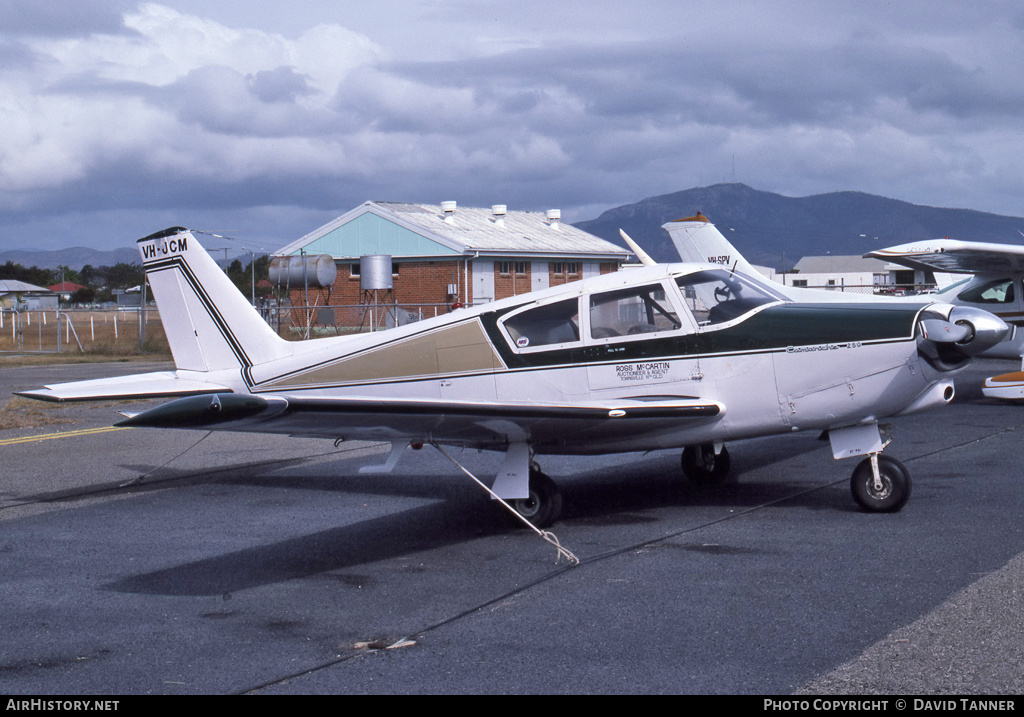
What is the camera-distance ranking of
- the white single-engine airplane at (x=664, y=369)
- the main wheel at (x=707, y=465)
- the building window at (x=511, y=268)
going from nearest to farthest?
the white single-engine airplane at (x=664, y=369), the main wheel at (x=707, y=465), the building window at (x=511, y=268)

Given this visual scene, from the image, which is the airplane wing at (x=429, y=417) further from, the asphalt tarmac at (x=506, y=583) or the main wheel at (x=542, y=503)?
the asphalt tarmac at (x=506, y=583)

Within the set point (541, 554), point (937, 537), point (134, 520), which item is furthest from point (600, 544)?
point (134, 520)

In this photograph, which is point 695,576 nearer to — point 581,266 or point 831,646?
point 831,646

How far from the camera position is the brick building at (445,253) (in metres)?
47.8

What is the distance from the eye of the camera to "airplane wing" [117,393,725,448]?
521cm

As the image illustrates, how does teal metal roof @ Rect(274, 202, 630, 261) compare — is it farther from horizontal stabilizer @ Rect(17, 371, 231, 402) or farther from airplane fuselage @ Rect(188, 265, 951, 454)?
airplane fuselage @ Rect(188, 265, 951, 454)

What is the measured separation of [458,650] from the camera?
496 centimetres

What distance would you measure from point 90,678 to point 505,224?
51910mm

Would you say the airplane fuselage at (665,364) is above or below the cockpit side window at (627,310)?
below

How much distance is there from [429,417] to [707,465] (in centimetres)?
377

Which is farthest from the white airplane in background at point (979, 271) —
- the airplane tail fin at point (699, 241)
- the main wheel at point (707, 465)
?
the main wheel at point (707, 465)

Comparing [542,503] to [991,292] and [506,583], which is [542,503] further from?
[991,292]

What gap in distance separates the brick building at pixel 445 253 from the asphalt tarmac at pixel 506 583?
3573 centimetres

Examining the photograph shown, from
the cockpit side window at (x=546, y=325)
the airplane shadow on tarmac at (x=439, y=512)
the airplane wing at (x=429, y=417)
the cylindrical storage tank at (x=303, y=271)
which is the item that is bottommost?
the airplane shadow on tarmac at (x=439, y=512)
